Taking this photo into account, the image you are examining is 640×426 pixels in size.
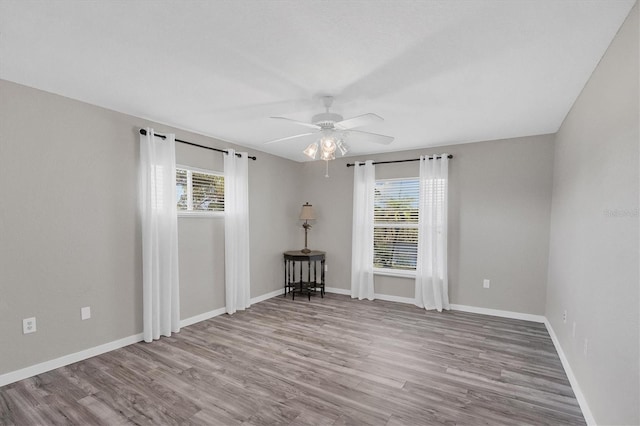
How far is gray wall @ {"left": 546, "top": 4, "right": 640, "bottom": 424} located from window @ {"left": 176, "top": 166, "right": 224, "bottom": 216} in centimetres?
411

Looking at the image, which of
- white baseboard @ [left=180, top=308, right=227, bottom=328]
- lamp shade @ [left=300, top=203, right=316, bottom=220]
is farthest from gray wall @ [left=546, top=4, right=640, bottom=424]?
white baseboard @ [left=180, top=308, right=227, bottom=328]

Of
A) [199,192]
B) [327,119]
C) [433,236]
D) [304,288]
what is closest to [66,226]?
[199,192]

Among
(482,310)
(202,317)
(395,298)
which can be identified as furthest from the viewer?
(395,298)

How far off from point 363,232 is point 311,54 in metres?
3.62

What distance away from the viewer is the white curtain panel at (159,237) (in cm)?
346

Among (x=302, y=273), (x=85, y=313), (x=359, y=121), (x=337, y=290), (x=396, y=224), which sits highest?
(x=359, y=121)

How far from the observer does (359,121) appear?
2730 millimetres

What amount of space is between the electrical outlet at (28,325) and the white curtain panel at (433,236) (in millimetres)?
4567

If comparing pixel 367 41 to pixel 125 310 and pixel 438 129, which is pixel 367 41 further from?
pixel 125 310

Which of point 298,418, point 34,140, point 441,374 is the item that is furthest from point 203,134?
point 441,374

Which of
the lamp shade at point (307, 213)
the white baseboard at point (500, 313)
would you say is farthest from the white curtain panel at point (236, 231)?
the white baseboard at point (500, 313)

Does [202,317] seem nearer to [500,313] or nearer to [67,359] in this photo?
[67,359]

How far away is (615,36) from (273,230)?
469 centimetres

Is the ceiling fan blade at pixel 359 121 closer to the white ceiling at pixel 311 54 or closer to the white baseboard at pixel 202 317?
the white ceiling at pixel 311 54
